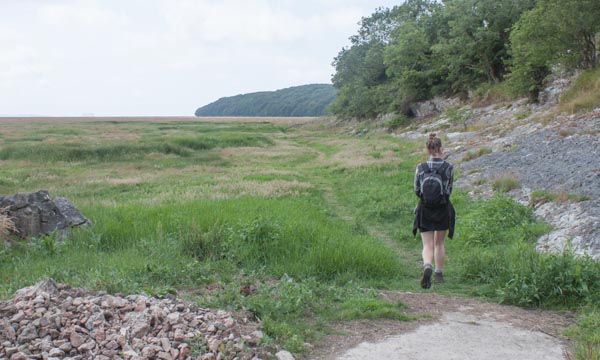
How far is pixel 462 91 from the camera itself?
41562 mm

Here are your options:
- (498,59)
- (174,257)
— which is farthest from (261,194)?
(498,59)

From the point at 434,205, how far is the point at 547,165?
8.00 m

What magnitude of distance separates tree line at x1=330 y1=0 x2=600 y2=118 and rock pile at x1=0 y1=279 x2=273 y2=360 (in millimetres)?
23480

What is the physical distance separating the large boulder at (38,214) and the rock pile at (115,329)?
4.60 m

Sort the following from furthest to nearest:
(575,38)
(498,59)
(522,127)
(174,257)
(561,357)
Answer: (498,59), (575,38), (522,127), (174,257), (561,357)

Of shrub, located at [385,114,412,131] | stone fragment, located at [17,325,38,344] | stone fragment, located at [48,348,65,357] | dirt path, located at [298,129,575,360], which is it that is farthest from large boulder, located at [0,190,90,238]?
shrub, located at [385,114,412,131]

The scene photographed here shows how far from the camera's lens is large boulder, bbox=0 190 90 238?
31.0 ft

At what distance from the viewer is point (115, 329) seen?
4.78 m

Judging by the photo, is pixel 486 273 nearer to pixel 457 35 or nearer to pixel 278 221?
pixel 278 221

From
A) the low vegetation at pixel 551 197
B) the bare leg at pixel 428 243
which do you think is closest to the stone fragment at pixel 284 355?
the bare leg at pixel 428 243

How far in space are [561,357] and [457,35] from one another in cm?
4080

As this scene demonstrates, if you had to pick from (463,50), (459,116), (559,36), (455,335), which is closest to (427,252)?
(455,335)

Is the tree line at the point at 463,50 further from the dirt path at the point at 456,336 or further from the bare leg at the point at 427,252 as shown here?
the dirt path at the point at 456,336

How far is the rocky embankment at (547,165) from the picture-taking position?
28.3 feet
